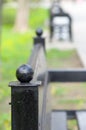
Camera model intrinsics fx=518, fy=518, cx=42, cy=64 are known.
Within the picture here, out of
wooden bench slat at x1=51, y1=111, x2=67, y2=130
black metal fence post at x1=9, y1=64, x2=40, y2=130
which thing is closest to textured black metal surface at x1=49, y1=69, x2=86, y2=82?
wooden bench slat at x1=51, y1=111, x2=67, y2=130

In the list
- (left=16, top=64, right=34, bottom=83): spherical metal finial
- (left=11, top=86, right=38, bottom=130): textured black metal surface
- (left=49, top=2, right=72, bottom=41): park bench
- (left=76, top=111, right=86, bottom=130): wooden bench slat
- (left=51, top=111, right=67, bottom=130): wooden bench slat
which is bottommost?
(left=51, top=111, right=67, bottom=130): wooden bench slat

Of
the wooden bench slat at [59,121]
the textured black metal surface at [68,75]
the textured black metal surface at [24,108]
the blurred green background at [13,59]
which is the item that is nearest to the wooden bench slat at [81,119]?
the wooden bench slat at [59,121]

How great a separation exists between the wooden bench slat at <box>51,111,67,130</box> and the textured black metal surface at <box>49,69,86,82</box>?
396 millimetres

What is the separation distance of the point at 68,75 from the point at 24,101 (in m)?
3.01

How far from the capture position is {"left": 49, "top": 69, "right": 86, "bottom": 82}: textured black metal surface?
19.1ft

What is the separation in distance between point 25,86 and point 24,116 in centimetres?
18

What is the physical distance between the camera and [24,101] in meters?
2.93

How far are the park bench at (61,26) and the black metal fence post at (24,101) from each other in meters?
13.5

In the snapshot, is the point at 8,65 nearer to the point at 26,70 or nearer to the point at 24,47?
the point at 24,47

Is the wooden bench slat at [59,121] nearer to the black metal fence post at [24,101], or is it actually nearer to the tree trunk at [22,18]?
the black metal fence post at [24,101]

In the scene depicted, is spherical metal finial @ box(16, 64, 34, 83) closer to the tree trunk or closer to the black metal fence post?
the black metal fence post

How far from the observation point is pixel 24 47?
49.7 feet

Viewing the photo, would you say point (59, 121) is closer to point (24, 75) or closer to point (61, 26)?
point (24, 75)

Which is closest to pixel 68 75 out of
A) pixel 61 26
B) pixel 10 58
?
pixel 10 58
